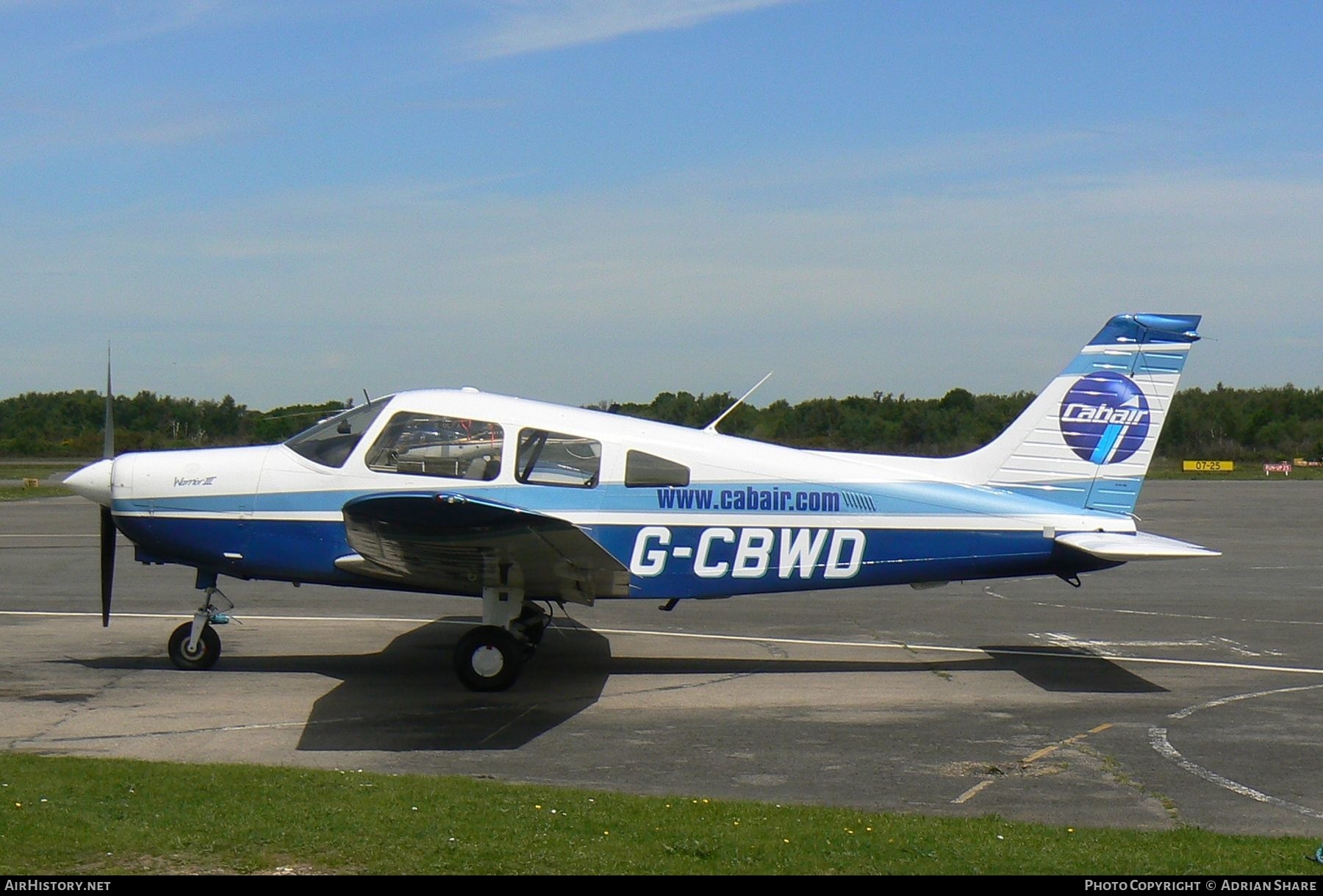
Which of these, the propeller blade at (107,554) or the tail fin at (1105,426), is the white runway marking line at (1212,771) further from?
the propeller blade at (107,554)

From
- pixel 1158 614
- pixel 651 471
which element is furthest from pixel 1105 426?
pixel 1158 614

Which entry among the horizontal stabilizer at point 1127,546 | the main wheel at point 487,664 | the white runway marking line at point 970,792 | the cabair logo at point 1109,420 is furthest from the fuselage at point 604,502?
the white runway marking line at point 970,792

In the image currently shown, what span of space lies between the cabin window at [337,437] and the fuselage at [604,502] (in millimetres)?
13

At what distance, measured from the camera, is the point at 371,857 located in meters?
5.15

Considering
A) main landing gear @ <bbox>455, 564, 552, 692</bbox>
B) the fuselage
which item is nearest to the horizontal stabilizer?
the fuselage

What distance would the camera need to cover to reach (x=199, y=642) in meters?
10.1

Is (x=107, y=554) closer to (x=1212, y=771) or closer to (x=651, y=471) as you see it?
(x=651, y=471)

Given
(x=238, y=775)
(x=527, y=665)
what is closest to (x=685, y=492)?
(x=527, y=665)

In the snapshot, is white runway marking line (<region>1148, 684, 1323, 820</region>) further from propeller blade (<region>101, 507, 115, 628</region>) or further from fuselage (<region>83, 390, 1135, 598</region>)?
propeller blade (<region>101, 507, 115, 628</region>)

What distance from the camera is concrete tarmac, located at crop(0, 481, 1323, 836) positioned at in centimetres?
710

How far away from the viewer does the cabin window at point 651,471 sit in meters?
9.80

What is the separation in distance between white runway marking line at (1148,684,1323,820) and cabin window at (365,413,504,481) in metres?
5.17

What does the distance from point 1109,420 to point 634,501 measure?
4.12 m
